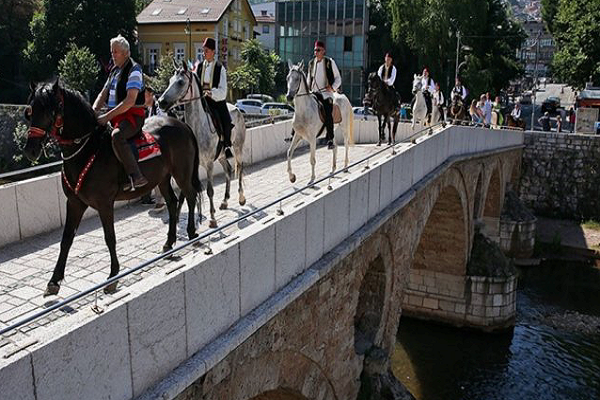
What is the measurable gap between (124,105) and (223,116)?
3320 millimetres

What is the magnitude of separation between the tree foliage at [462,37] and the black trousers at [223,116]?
35204mm

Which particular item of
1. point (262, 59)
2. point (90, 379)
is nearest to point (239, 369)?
point (90, 379)

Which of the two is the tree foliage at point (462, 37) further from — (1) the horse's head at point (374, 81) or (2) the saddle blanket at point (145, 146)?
(2) the saddle blanket at point (145, 146)

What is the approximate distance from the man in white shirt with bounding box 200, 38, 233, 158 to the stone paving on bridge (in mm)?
1371

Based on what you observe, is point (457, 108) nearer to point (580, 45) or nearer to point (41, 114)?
point (580, 45)

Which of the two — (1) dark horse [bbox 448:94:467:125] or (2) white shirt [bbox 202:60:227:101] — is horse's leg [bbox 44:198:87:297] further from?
(1) dark horse [bbox 448:94:467:125]

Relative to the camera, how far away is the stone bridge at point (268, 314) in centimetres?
405

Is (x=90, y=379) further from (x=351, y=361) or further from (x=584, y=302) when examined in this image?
(x=584, y=302)

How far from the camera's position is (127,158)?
5.96 metres

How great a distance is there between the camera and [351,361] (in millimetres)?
9695

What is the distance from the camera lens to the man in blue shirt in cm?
595

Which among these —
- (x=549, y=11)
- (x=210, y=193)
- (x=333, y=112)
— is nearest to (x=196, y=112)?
(x=210, y=193)

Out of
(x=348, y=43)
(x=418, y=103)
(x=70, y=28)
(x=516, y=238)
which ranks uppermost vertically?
(x=70, y=28)

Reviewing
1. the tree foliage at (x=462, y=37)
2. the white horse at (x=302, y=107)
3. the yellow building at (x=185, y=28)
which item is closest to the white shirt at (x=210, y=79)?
the white horse at (x=302, y=107)
